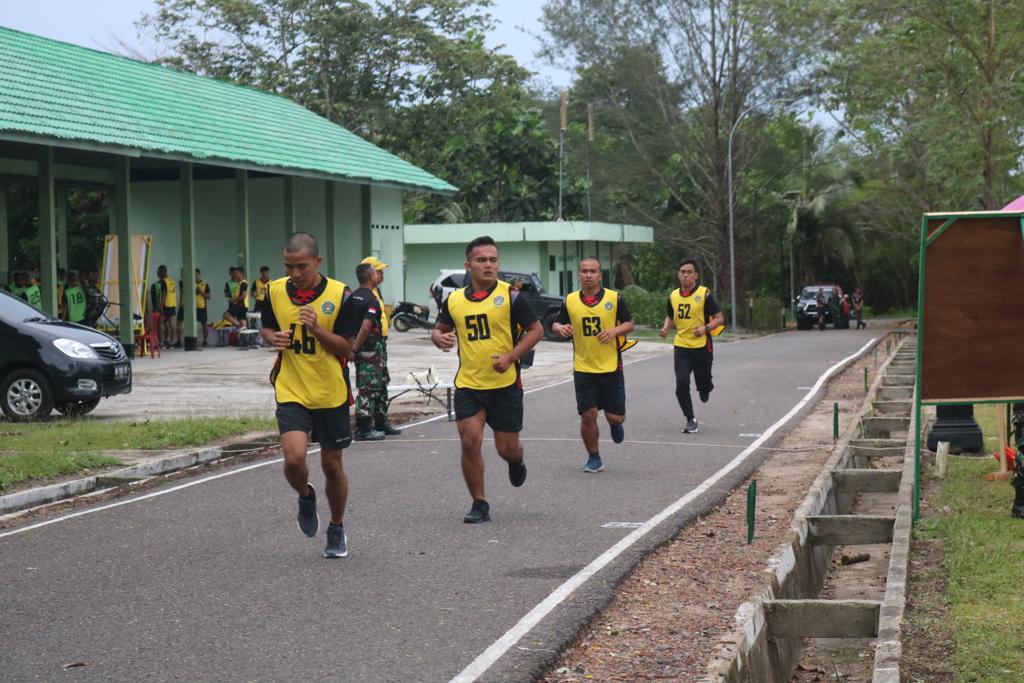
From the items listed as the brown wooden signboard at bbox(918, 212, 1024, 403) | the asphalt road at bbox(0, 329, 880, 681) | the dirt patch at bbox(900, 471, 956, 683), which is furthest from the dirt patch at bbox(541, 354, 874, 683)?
the brown wooden signboard at bbox(918, 212, 1024, 403)

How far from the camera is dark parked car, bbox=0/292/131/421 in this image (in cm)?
1661

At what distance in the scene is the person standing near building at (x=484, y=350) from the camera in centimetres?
940

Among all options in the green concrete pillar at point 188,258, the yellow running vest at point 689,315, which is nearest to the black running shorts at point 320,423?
the yellow running vest at point 689,315

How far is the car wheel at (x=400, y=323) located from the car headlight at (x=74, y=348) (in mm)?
22449

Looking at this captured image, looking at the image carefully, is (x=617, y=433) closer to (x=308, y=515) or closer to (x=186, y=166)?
(x=308, y=515)

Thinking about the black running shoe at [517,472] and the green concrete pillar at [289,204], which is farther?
the green concrete pillar at [289,204]

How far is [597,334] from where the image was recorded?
12.2 meters

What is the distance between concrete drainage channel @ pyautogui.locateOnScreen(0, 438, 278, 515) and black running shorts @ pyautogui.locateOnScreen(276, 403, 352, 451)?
12.3ft

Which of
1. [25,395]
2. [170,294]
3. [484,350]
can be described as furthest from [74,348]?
[170,294]

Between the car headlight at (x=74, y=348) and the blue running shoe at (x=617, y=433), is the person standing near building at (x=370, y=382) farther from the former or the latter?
the car headlight at (x=74, y=348)

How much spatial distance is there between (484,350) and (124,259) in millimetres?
18768

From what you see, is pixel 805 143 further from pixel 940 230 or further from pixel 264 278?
pixel 940 230

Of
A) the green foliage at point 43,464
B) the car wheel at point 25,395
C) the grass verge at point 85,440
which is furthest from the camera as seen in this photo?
the car wheel at point 25,395

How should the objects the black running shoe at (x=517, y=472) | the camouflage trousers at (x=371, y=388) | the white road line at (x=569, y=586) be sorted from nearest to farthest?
1. the white road line at (x=569, y=586)
2. the black running shoe at (x=517, y=472)
3. the camouflage trousers at (x=371, y=388)
